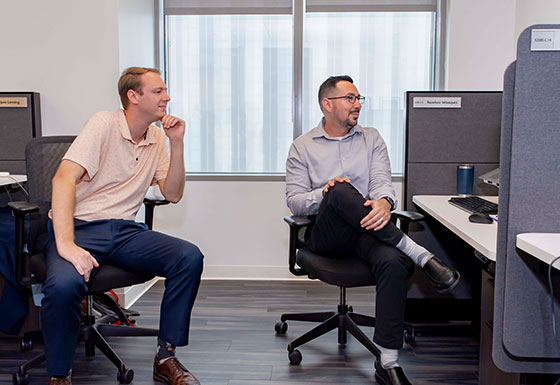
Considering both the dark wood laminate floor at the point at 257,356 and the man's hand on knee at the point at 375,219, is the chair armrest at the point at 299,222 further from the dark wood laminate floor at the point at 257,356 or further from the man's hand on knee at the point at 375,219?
the dark wood laminate floor at the point at 257,356

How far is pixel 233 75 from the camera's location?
3471mm

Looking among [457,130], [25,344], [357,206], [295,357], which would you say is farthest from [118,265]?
[457,130]

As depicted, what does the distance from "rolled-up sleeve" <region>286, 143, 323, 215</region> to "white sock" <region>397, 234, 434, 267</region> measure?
1.28 feet

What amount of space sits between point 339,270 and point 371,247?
158mm

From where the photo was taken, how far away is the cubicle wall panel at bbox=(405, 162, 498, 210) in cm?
257

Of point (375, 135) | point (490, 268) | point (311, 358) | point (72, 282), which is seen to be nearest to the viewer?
point (490, 268)

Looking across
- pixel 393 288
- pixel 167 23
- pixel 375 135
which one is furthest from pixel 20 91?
pixel 393 288

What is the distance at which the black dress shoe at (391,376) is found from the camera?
1.87 m

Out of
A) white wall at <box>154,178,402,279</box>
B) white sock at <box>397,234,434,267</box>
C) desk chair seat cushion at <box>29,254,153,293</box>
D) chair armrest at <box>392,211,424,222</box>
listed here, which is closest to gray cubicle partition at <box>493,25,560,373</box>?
white sock at <box>397,234,434,267</box>

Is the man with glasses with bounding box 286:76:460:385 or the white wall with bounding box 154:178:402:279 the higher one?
the man with glasses with bounding box 286:76:460:385

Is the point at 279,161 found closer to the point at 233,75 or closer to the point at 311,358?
the point at 233,75

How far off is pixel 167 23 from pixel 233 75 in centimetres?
54

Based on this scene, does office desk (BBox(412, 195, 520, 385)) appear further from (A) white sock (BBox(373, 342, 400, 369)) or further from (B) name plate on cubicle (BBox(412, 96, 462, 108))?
(B) name plate on cubicle (BBox(412, 96, 462, 108))

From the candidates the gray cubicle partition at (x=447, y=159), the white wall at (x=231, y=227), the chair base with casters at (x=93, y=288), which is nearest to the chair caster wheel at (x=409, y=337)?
the gray cubicle partition at (x=447, y=159)
